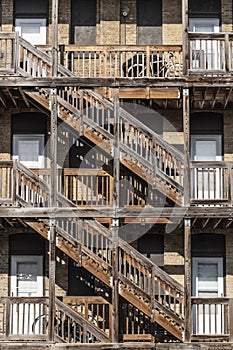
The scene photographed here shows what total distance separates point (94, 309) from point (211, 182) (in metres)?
4.56

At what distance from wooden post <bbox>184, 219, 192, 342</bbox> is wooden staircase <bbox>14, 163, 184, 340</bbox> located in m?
0.34

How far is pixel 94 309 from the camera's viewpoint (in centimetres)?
2772

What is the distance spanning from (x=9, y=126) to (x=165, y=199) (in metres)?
4.66

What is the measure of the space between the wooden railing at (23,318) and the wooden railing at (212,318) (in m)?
3.79

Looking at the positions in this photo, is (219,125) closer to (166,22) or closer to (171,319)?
(166,22)

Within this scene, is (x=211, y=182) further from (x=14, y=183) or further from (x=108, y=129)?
(x=14, y=183)

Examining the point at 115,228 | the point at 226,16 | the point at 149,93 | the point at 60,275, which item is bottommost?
the point at 60,275

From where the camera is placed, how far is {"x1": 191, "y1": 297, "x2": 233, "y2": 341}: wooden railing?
25812mm

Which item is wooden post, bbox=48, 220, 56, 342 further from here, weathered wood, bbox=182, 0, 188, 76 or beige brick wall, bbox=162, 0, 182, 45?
beige brick wall, bbox=162, 0, 182, 45

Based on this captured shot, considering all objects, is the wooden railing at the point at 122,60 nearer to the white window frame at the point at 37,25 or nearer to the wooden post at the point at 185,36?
the wooden post at the point at 185,36

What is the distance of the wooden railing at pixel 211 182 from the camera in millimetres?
26094

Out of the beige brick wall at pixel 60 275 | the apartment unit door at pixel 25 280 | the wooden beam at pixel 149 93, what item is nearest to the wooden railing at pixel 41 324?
the apartment unit door at pixel 25 280


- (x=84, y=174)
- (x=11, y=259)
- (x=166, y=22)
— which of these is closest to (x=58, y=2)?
(x=166, y=22)

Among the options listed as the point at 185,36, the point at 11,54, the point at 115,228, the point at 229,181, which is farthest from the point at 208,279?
the point at 11,54
